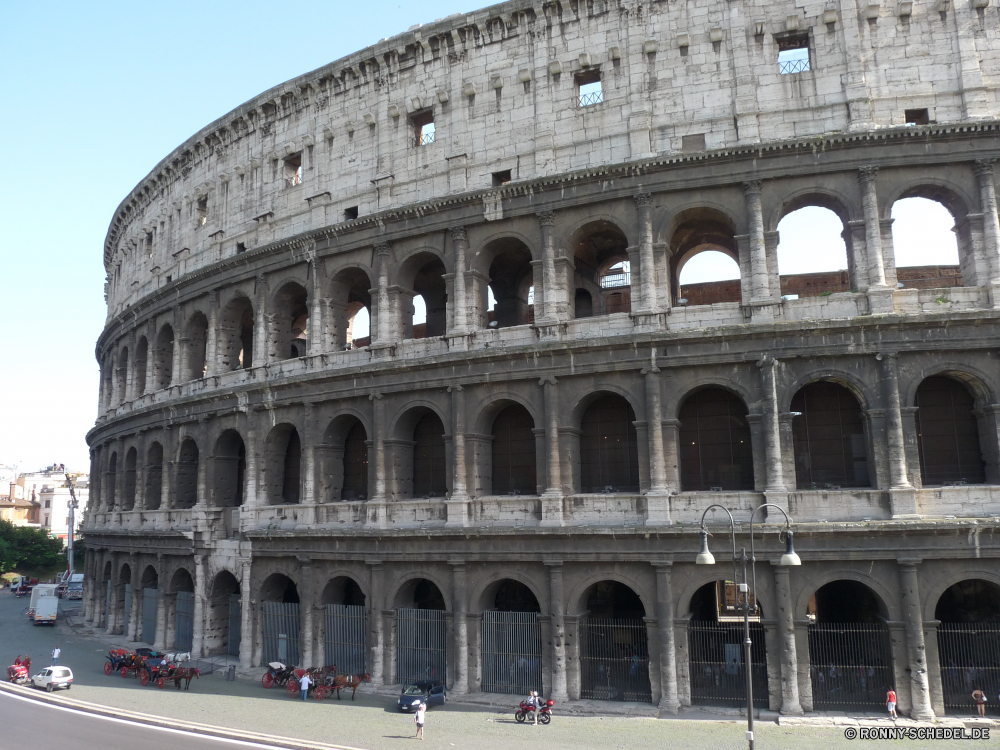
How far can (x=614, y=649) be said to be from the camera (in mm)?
22328

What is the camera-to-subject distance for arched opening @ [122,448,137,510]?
117 ft

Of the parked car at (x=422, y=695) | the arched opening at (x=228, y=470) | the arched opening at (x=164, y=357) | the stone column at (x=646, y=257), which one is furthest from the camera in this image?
the arched opening at (x=164, y=357)

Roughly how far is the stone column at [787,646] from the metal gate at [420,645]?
9.51 meters

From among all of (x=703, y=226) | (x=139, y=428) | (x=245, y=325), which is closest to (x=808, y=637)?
(x=703, y=226)

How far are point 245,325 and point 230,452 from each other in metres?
6.50

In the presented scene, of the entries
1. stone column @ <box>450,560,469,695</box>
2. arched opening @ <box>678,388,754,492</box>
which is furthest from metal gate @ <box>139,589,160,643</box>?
arched opening @ <box>678,388,754,492</box>

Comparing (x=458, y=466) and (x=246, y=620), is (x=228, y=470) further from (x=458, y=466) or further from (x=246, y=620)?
(x=458, y=466)

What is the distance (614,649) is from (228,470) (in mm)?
16542

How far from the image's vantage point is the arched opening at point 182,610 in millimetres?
29703

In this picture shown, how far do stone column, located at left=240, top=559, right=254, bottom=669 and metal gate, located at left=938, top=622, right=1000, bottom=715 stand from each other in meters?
21.2

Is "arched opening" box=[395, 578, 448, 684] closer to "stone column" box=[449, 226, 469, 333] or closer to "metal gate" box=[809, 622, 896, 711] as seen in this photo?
"stone column" box=[449, 226, 469, 333]

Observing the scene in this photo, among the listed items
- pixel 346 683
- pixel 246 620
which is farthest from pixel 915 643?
pixel 246 620

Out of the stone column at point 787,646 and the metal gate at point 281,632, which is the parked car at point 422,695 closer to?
the metal gate at point 281,632

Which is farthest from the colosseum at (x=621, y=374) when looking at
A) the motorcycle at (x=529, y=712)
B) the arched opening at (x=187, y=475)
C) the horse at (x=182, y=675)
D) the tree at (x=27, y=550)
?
the tree at (x=27, y=550)
